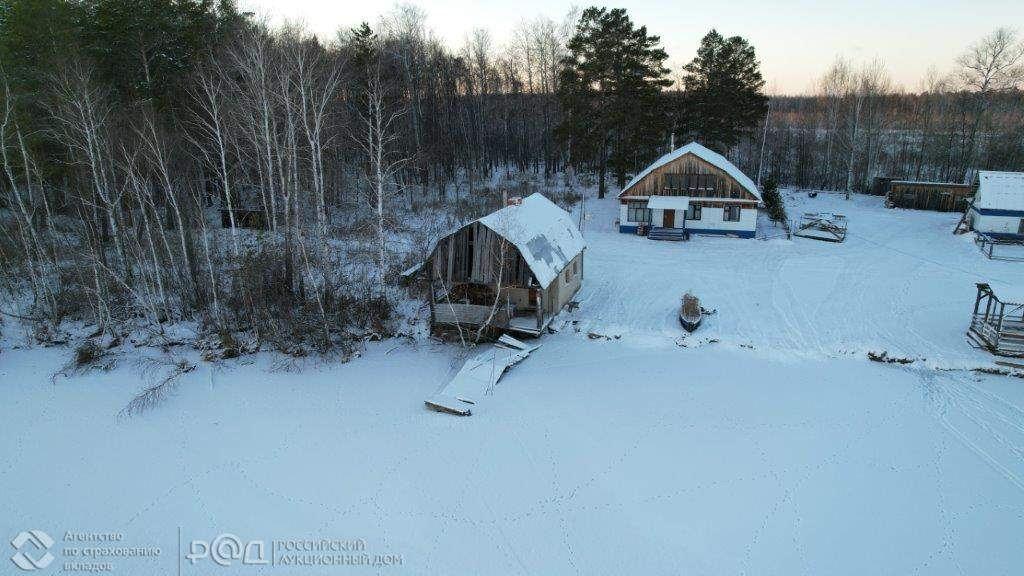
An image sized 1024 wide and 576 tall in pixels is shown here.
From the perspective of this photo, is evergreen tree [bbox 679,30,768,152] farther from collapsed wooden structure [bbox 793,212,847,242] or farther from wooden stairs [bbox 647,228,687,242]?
wooden stairs [bbox 647,228,687,242]

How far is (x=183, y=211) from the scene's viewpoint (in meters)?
22.6

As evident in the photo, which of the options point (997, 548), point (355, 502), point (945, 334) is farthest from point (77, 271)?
point (945, 334)

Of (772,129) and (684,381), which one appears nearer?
(684,381)

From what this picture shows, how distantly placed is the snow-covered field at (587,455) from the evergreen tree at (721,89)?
24.3m

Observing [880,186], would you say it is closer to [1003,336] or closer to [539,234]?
[1003,336]

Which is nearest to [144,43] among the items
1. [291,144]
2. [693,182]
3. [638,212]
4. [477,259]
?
[291,144]

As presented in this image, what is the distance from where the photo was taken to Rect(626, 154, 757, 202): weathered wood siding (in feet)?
93.9

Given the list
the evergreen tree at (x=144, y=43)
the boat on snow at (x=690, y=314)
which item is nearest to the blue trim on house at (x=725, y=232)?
the boat on snow at (x=690, y=314)

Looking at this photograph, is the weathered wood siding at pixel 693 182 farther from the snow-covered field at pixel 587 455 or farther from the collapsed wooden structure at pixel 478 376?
the collapsed wooden structure at pixel 478 376

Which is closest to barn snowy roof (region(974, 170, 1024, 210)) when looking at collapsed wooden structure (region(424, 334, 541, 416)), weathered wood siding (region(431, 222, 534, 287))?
weathered wood siding (region(431, 222, 534, 287))

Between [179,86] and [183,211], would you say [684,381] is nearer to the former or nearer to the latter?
[183,211]

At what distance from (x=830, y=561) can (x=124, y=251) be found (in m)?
22.6

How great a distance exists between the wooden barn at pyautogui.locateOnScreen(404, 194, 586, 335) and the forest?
233 centimetres

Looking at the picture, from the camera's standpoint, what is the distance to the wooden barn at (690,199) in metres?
28.6
